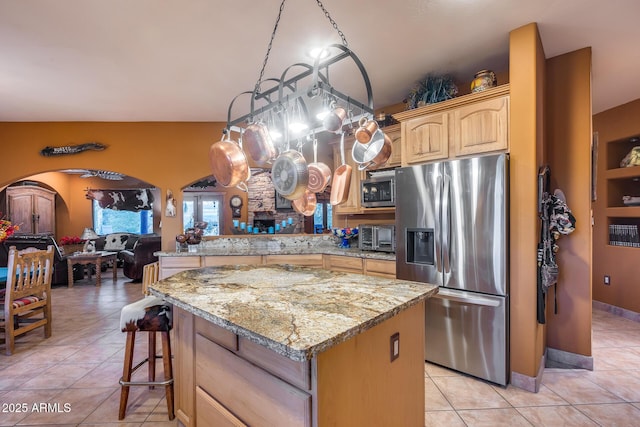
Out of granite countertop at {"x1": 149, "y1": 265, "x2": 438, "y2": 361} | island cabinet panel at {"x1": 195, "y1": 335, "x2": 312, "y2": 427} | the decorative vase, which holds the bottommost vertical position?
island cabinet panel at {"x1": 195, "y1": 335, "x2": 312, "y2": 427}

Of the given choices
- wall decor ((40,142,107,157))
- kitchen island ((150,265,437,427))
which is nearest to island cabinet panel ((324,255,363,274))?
kitchen island ((150,265,437,427))

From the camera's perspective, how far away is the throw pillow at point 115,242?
782cm

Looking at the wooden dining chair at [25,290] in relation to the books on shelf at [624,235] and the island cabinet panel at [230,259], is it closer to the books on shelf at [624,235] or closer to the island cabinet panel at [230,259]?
the island cabinet panel at [230,259]

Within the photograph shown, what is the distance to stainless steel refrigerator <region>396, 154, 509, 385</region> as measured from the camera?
2.29 meters

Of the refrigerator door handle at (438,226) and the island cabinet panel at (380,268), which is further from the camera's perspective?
the island cabinet panel at (380,268)

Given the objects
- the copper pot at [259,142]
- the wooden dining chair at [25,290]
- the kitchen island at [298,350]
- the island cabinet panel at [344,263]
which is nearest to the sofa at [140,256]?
the wooden dining chair at [25,290]

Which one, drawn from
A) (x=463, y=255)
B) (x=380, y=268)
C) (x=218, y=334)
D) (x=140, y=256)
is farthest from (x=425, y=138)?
(x=140, y=256)

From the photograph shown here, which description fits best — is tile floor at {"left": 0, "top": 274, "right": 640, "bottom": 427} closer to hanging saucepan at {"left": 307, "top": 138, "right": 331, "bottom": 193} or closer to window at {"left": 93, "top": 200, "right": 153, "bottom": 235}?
hanging saucepan at {"left": 307, "top": 138, "right": 331, "bottom": 193}

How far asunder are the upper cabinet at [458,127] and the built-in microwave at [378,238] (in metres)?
0.78

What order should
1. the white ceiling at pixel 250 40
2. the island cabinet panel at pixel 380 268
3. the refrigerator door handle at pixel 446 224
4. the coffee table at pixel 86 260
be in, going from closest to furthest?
1. the white ceiling at pixel 250 40
2. the refrigerator door handle at pixel 446 224
3. the island cabinet panel at pixel 380 268
4. the coffee table at pixel 86 260

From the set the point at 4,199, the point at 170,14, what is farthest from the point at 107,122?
the point at 4,199

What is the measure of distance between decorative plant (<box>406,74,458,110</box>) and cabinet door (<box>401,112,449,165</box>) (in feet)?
0.72

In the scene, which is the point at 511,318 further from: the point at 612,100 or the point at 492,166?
the point at 612,100

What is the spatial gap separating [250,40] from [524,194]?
2.40 metres
